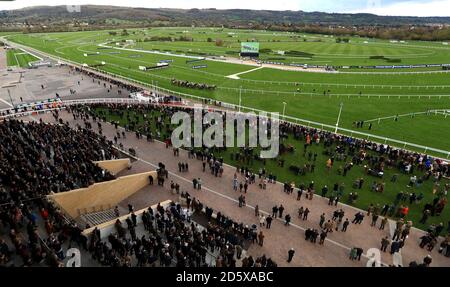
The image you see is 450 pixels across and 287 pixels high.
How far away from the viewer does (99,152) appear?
21.8 meters

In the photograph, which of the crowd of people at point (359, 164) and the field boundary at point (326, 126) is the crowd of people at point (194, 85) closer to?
the field boundary at point (326, 126)

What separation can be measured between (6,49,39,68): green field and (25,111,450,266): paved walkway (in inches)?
2521

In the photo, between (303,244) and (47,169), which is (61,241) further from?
(303,244)

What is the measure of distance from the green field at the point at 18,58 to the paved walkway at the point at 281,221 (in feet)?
210

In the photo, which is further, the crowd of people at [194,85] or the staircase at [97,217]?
the crowd of people at [194,85]

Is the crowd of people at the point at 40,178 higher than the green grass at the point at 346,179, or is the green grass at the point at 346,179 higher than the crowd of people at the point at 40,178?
the crowd of people at the point at 40,178

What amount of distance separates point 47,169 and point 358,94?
40.8m

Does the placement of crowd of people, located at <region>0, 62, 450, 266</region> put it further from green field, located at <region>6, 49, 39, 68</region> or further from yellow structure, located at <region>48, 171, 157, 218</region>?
green field, located at <region>6, 49, 39, 68</region>

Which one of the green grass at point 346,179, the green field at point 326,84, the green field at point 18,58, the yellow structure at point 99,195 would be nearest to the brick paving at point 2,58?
the green field at point 18,58
